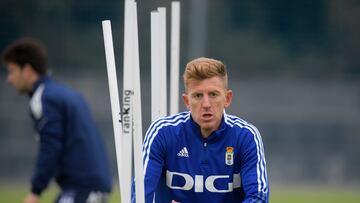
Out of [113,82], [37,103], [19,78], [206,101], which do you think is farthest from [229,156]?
[19,78]

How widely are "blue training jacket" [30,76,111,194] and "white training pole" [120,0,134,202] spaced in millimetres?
1597

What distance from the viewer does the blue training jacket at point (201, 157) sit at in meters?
6.94

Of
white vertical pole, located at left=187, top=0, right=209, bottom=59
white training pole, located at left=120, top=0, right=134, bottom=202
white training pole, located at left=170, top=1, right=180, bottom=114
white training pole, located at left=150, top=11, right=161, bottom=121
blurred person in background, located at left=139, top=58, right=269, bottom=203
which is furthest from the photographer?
white vertical pole, located at left=187, top=0, right=209, bottom=59

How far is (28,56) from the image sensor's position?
8.62m

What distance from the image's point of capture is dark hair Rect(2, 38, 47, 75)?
856cm

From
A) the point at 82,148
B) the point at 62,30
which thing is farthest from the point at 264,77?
the point at 82,148

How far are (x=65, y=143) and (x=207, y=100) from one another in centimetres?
191

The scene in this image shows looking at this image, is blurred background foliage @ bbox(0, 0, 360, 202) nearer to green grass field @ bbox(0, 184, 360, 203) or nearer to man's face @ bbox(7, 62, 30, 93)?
green grass field @ bbox(0, 184, 360, 203)

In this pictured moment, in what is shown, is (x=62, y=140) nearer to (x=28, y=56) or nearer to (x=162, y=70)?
(x=28, y=56)

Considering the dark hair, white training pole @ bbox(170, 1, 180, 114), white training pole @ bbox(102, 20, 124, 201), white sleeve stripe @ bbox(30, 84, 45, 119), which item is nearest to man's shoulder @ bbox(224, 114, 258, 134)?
white training pole @ bbox(102, 20, 124, 201)

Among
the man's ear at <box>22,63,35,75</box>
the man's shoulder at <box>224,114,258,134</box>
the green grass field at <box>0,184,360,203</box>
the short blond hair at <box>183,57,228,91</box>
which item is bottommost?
the green grass field at <box>0,184,360,203</box>

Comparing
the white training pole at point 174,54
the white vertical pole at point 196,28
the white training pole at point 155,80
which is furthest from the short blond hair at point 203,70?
the white vertical pole at point 196,28

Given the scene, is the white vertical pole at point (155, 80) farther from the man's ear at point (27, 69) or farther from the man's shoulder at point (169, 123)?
the man's ear at point (27, 69)

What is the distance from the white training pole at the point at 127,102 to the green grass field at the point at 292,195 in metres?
10.2
